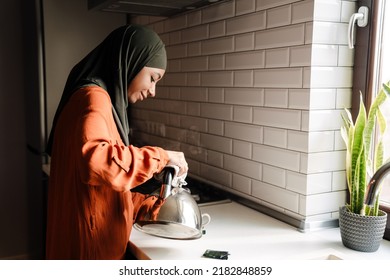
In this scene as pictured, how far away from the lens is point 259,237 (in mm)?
1218

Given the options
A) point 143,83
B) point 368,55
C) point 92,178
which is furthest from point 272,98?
point 92,178

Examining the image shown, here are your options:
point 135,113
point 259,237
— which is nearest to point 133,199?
point 259,237

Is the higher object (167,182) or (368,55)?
(368,55)

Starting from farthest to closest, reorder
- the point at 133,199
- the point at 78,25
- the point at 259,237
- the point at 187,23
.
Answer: the point at 78,25 → the point at 187,23 → the point at 133,199 → the point at 259,237

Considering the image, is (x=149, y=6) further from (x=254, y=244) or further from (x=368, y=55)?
(x=254, y=244)

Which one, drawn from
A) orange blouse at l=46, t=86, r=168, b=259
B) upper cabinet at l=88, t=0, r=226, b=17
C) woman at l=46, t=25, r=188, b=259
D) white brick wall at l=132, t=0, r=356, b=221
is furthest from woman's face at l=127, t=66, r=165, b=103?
upper cabinet at l=88, t=0, r=226, b=17

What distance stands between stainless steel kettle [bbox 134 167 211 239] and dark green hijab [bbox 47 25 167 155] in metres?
0.24

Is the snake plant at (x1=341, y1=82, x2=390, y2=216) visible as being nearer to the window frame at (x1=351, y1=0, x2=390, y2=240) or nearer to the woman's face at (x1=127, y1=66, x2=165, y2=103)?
the window frame at (x1=351, y1=0, x2=390, y2=240)

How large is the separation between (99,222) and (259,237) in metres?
0.46

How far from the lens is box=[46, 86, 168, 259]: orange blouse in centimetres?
94

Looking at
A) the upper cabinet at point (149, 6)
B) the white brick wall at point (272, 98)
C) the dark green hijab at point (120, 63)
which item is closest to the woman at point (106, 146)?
the dark green hijab at point (120, 63)

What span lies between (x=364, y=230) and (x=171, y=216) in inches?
19.6

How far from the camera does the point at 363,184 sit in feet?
3.65

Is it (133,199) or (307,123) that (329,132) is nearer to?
(307,123)
